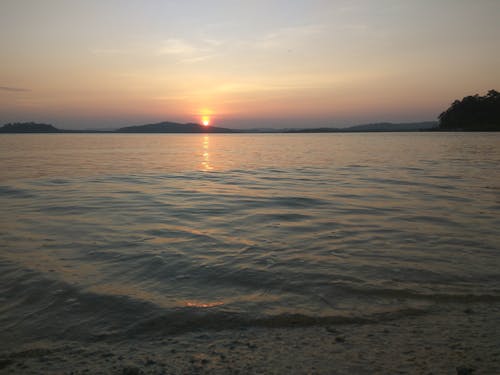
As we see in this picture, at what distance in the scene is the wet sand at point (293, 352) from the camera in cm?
336

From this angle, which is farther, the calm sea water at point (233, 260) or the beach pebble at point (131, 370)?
the calm sea water at point (233, 260)

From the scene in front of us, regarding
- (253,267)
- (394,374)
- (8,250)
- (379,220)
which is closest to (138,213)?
(8,250)

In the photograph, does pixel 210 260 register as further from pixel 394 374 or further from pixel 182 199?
pixel 182 199

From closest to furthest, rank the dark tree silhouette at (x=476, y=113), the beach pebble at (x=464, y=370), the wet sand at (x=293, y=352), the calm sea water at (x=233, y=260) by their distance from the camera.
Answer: the beach pebble at (x=464, y=370), the wet sand at (x=293, y=352), the calm sea water at (x=233, y=260), the dark tree silhouette at (x=476, y=113)

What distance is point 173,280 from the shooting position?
579 centimetres

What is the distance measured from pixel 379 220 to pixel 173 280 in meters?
6.71

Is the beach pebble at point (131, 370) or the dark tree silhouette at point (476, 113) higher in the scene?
the dark tree silhouette at point (476, 113)

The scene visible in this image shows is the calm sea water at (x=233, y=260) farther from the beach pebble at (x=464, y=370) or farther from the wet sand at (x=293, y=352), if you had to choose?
the beach pebble at (x=464, y=370)

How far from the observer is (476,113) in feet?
528

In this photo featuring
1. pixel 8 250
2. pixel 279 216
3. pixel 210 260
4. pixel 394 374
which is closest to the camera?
pixel 394 374

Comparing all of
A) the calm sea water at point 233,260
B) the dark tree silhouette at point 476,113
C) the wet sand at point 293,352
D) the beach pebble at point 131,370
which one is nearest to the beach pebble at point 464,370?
the wet sand at point 293,352

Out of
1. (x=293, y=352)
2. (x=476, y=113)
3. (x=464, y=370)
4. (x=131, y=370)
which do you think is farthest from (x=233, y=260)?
(x=476, y=113)

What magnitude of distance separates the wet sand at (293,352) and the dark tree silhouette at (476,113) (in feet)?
581

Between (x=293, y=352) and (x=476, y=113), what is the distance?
191663mm
